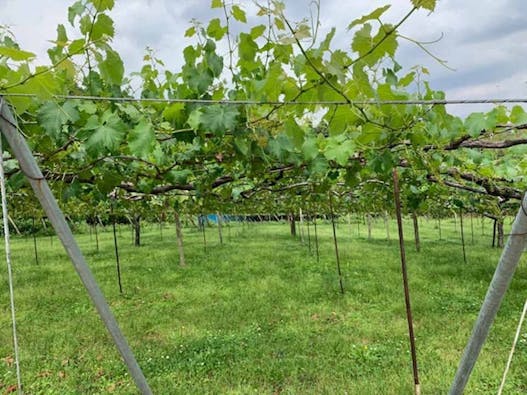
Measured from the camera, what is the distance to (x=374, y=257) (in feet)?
40.1

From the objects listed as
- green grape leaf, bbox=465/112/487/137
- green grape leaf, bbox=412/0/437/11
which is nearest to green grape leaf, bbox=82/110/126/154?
green grape leaf, bbox=412/0/437/11

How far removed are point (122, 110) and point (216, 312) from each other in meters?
5.70

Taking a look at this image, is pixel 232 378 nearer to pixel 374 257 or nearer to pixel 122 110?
pixel 122 110

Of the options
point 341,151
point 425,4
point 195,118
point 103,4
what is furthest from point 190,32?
point 425,4

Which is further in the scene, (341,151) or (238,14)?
(341,151)

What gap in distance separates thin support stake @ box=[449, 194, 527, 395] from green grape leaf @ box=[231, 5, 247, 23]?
3.79 feet

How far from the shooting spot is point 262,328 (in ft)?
20.2

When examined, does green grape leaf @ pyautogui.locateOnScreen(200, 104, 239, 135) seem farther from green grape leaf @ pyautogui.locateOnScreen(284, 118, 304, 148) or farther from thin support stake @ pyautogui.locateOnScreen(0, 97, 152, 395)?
thin support stake @ pyautogui.locateOnScreen(0, 97, 152, 395)

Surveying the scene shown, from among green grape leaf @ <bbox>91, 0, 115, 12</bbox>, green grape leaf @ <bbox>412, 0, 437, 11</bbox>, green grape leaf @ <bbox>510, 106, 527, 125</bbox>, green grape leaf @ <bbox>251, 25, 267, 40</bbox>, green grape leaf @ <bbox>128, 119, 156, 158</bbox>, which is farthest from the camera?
green grape leaf @ <bbox>510, 106, 527, 125</bbox>

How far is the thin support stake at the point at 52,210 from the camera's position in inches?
48.5

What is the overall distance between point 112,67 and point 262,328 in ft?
18.1

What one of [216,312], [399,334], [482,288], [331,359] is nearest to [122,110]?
[331,359]

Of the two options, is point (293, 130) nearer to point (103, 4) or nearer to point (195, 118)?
point (195, 118)

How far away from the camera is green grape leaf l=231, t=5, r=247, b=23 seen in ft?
4.70
